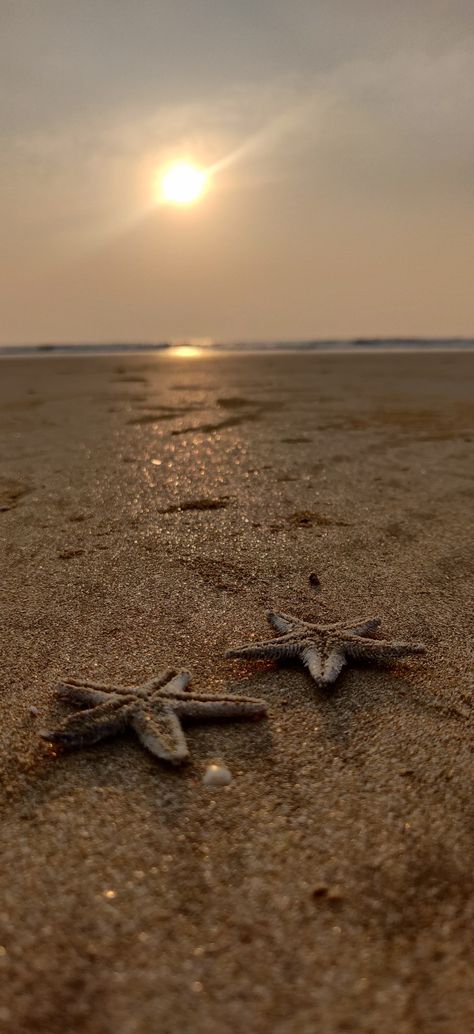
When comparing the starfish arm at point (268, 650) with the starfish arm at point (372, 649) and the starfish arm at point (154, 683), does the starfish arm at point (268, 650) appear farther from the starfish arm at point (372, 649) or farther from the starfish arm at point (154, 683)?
the starfish arm at point (154, 683)

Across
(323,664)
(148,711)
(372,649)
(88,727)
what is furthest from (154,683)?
(372,649)

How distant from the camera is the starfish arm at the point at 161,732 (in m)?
1.80

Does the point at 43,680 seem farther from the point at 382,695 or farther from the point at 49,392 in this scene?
the point at 49,392

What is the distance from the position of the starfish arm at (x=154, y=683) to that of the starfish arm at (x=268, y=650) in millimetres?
279

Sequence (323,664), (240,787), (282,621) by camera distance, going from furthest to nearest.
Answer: (282,621) → (323,664) → (240,787)

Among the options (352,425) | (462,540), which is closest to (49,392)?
(352,425)

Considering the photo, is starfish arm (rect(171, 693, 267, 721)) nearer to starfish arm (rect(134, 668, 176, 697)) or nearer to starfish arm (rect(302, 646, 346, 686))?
starfish arm (rect(134, 668, 176, 697))

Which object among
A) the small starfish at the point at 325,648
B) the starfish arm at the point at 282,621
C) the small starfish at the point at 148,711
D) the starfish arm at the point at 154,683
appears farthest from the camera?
the starfish arm at the point at 282,621

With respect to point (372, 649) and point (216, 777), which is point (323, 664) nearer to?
point (372, 649)

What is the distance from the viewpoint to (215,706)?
1.97m

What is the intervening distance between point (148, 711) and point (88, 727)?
0.55 ft

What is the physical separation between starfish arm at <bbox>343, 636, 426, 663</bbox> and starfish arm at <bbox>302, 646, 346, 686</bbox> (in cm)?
4

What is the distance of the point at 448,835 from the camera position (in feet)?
5.25

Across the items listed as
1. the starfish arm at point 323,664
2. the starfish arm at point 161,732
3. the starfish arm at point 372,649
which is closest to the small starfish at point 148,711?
the starfish arm at point 161,732
